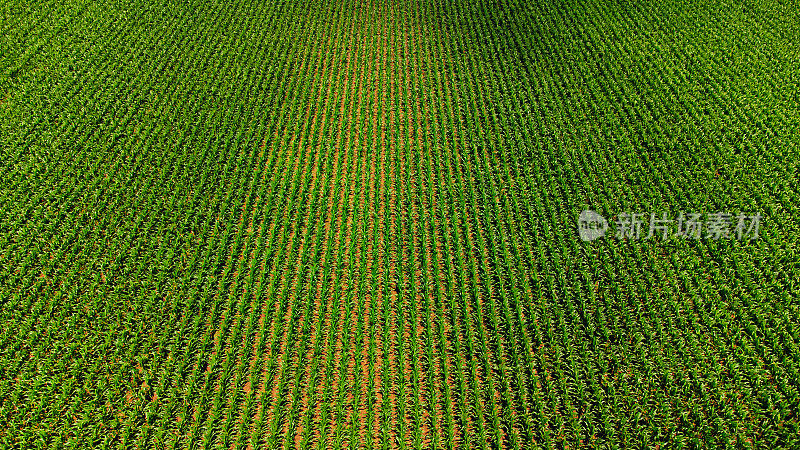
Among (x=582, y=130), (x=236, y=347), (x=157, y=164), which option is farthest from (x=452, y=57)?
(x=236, y=347)

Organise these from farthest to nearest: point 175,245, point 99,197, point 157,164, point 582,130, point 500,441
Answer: point 582,130, point 157,164, point 99,197, point 175,245, point 500,441

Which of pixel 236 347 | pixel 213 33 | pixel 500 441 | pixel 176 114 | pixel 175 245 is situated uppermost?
pixel 213 33

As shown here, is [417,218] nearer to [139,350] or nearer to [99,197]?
[139,350]

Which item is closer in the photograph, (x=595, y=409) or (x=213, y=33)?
(x=595, y=409)

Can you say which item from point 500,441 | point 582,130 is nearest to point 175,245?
point 500,441

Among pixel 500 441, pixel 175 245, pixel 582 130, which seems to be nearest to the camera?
pixel 500 441

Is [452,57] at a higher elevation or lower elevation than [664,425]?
higher

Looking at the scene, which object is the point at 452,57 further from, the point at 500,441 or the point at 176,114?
the point at 500,441
